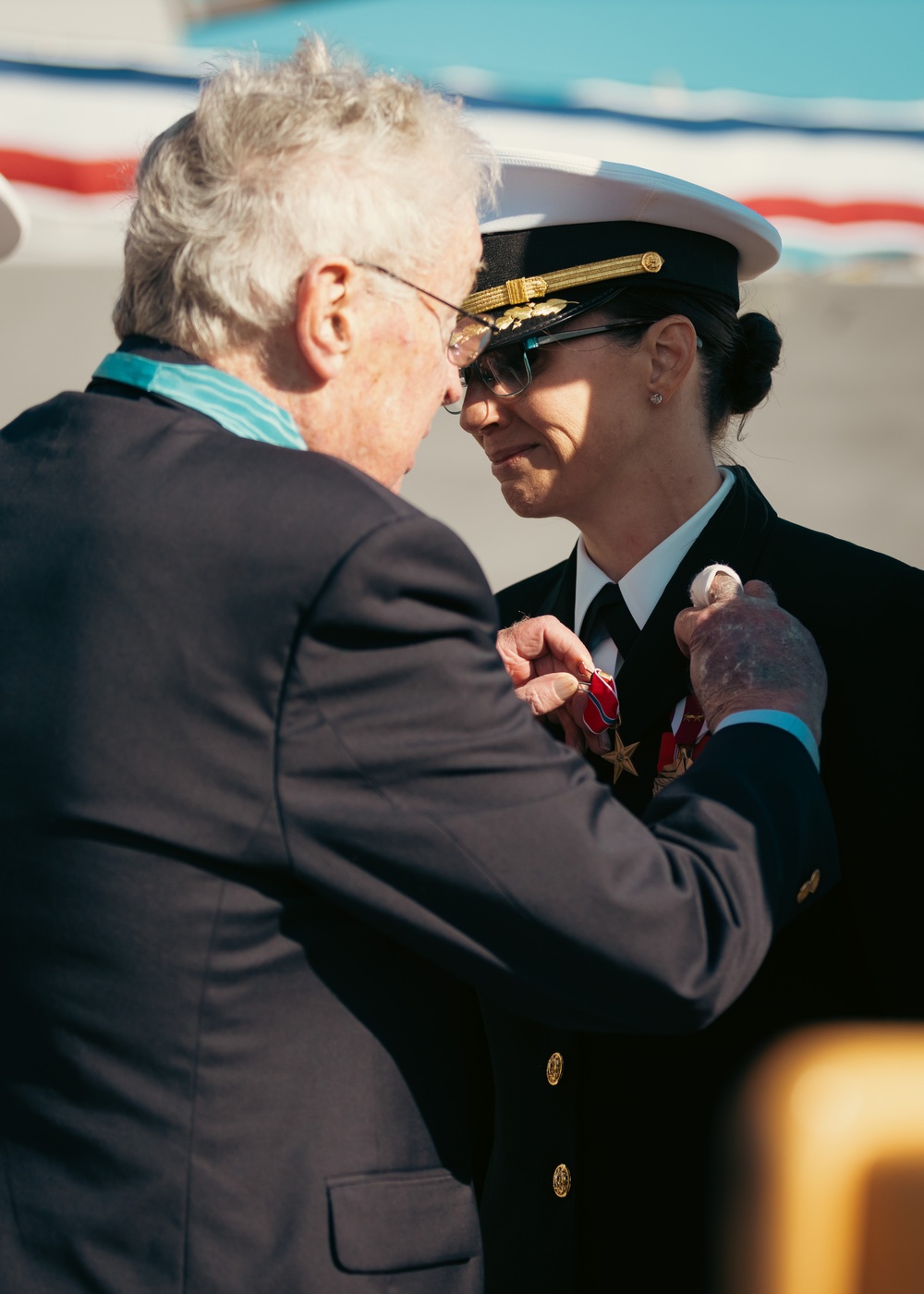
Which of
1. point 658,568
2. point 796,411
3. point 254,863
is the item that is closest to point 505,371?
point 658,568

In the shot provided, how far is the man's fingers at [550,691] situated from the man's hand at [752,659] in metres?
0.22

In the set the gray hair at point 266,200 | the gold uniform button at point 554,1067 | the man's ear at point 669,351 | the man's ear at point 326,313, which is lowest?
the gold uniform button at point 554,1067

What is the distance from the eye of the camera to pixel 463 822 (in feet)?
3.91

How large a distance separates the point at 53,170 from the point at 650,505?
254 inches

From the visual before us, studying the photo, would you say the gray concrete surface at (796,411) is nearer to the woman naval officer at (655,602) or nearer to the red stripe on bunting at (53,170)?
the red stripe on bunting at (53,170)

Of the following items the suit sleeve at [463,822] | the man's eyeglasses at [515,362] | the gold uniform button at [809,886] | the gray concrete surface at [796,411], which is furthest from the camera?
the gray concrete surface at [796,411]

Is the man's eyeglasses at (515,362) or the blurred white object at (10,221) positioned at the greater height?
the blurred white object at (10,221)

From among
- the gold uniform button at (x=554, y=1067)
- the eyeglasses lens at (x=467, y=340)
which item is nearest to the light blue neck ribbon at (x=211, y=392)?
the eyeglasses lens at (x=467, y=340)

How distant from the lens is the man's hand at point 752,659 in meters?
1.55

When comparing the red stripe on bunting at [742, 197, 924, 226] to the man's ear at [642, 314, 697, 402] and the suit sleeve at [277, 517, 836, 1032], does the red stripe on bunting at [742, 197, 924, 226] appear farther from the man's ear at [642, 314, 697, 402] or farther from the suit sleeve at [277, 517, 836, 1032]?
the suit sleeve at [277, 517, 836, 1032]

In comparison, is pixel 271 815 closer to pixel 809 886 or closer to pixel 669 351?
pixel 809 886

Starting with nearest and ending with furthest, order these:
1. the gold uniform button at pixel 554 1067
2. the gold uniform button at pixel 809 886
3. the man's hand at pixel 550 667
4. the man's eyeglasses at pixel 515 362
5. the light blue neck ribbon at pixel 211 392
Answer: the light blue neck ribbon at pixel 211 392 < the gold uniform button at pixel 809 886 < the gold uniform button at pixel 554 1067 < the man's hand at pixel 550 667 < the man's eyeglasses at pixel 515 362

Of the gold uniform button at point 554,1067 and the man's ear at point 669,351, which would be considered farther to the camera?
the man's ear at point 669,351

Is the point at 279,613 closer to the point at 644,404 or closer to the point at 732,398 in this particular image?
the point at 644,404
